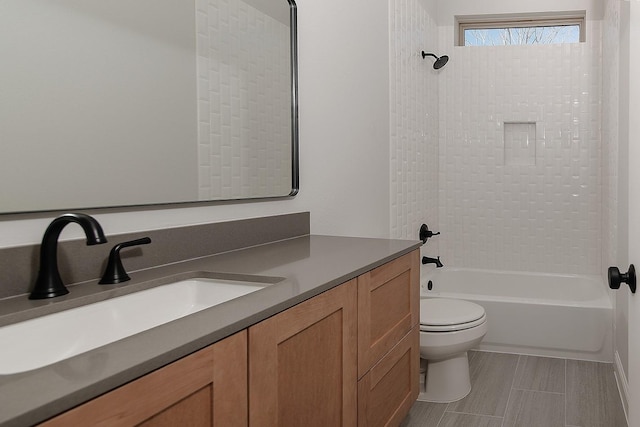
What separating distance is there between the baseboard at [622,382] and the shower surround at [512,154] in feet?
4.10

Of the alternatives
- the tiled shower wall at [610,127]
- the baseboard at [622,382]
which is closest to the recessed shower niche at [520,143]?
the tiled shower wall at [610,127]

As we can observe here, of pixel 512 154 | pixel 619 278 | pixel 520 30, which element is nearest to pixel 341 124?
pixel 619 278

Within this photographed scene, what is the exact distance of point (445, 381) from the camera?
107 inches

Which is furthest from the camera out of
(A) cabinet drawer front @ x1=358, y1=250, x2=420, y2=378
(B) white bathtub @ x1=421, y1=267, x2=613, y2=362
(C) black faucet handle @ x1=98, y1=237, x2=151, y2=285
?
(B) white bathtub @ x1=421, y1=267, x2=613, y2=362

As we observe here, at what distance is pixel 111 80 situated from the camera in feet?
4.49

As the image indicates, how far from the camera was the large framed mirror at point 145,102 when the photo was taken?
3.84 feet

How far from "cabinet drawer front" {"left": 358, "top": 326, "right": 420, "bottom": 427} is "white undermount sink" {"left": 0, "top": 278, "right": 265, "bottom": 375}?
1.71ft

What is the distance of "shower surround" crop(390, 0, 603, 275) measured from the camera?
13.3ft

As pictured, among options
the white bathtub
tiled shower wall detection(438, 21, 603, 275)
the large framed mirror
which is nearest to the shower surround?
tiled shower wall detection(438, 21, 603, 275)

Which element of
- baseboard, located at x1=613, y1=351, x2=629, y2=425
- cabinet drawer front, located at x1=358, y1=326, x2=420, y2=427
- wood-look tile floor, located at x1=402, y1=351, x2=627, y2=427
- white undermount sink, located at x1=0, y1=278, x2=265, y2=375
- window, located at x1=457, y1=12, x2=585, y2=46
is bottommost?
wood-look tile floor, located at x1=402, y1=351, x2=627, y2=427

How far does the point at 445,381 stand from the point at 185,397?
2149 mm

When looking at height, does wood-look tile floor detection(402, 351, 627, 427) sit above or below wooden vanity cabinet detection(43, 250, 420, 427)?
below

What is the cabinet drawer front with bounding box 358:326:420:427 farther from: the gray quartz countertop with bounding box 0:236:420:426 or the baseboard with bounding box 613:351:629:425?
the baseboard with bounding box 613:351:629:425

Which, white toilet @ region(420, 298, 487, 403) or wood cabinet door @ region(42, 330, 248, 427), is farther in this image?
white toilet @ region(420, 298, 487, 403)
